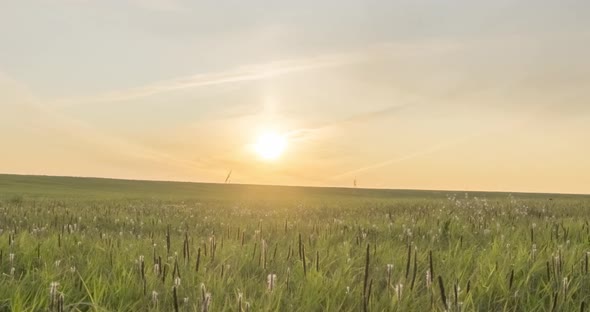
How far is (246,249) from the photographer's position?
16.9ft

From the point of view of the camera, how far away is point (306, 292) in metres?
3.37

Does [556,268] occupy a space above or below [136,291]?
above

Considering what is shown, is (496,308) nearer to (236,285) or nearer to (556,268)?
(556,268)

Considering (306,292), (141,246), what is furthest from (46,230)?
(306,292)

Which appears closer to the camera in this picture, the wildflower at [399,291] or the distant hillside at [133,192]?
the wildflower at [399,291]

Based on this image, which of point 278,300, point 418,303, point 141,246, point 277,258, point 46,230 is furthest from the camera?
point 46,230

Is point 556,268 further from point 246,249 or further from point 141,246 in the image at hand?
point 141,246

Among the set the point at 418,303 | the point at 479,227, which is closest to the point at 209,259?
the point at 418,303

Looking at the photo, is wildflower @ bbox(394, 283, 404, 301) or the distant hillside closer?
wildflower @ bbox(394, 283, 404, 301)

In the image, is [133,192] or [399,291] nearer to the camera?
[399,291]

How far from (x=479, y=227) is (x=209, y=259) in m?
5.58

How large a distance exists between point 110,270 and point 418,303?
8.97 ft

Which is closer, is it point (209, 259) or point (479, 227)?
point (209, 259)

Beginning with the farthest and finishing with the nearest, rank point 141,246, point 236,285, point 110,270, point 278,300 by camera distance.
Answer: point 141,246
point 110,270
point 236,285
point 278,300
